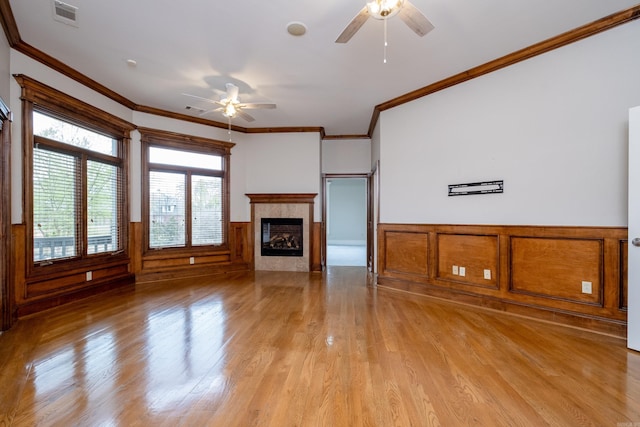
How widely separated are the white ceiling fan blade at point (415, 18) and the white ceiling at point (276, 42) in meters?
0.46

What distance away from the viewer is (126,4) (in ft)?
8.32

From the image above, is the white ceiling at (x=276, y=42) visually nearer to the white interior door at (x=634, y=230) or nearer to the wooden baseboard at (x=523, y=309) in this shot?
the white interior door at (x=634, y=230)

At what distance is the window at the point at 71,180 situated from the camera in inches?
130

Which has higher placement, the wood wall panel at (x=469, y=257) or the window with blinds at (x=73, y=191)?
the window with blinds at (x=73, y=191)

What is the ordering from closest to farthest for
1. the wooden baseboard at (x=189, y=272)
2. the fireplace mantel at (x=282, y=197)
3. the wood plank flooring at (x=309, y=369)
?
the wood plank flooring at (x=309, y=369), the wooden baseboard at (x=189, y=272), the fireplace mantel at (x=282, y=197)

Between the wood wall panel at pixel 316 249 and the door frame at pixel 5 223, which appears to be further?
the wood wall panel at pixel 316 249

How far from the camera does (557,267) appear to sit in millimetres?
2986

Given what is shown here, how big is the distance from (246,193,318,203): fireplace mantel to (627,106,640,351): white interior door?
447cm

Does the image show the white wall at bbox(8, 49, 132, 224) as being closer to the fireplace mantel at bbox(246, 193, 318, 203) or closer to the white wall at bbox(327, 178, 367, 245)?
the fireplace mantel at bbox(246, 193, 318, 203)

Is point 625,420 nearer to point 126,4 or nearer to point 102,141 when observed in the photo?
point 126,4

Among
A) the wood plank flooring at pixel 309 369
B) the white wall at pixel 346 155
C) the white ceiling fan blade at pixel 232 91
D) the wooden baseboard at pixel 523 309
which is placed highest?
the white ceiling fan blade at pixel 232 91

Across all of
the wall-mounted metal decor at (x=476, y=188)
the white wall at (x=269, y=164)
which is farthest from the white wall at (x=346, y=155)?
the wall-mounted metal decor at (x=476, y=188)

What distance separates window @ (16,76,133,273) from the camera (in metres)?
3.31

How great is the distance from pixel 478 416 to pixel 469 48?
3.46 m
